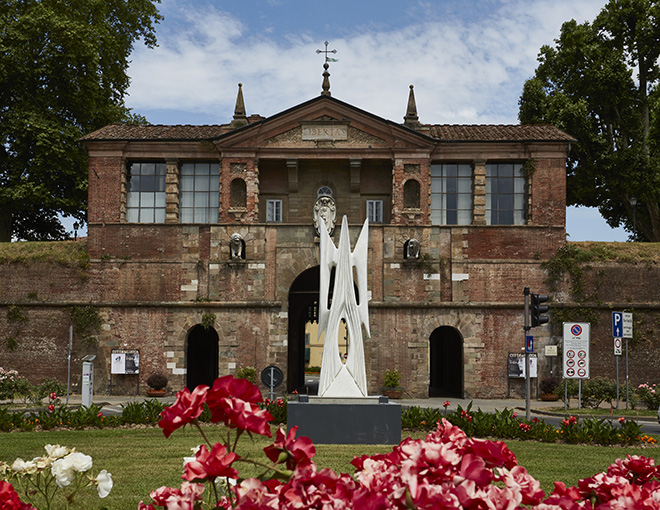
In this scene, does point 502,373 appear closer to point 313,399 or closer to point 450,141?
point 450,141

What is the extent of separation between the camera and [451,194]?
34188 mm

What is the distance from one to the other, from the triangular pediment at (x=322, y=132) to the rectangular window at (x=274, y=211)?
2.72 metres

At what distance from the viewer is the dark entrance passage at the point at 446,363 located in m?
35.4

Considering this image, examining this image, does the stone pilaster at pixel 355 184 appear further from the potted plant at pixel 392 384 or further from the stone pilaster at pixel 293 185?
the potted plant at pixel 392 384

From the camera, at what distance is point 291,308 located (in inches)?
1534

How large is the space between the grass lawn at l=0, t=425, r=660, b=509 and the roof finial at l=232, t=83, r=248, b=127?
20.9 metres

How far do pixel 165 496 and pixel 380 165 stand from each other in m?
32.4

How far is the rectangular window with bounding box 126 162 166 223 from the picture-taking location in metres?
34.4

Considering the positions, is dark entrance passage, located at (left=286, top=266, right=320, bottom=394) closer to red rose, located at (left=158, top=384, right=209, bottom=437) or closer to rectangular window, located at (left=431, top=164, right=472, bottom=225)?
rectangular window, located at (left=431, top=164, right=472, bottom=225)

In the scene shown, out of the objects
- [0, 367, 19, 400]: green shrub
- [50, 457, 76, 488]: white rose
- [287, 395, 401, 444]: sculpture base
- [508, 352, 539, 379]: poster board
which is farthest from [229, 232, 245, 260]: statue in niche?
[50, 457, 76, 488]: white rose

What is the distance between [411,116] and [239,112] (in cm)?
826

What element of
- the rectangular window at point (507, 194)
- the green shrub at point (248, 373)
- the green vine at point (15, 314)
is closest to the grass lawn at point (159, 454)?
the green shrub at point (248, 373)

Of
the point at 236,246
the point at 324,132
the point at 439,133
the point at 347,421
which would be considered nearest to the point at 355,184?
the point at 324,132

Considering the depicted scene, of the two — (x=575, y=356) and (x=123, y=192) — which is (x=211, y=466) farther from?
(x=123, y=192)
